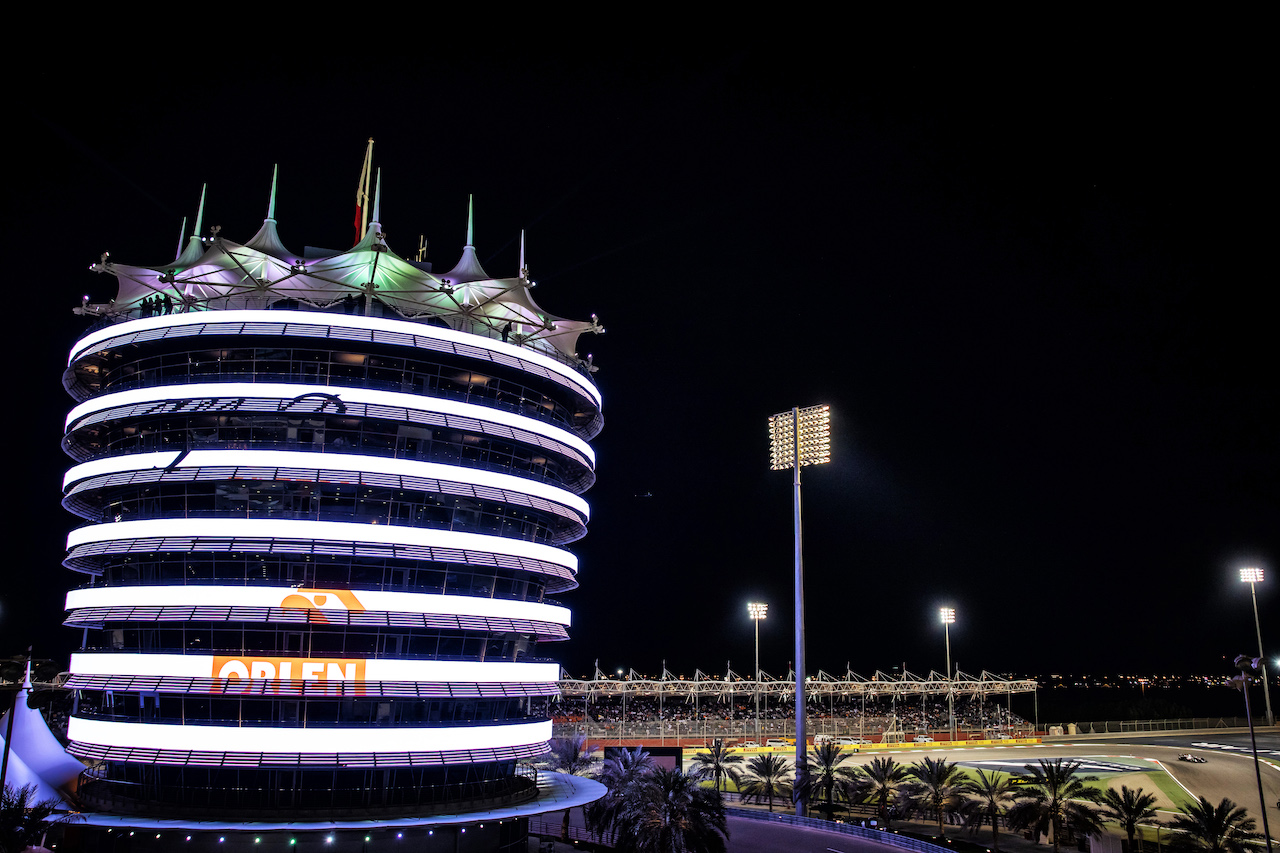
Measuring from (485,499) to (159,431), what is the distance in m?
18.0

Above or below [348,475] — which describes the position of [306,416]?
above

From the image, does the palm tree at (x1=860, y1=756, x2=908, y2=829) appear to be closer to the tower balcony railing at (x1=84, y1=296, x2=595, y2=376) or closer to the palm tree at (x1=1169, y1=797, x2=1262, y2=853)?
the palm tree at (x1=1169, y1=797, x2=1262, y2=853)

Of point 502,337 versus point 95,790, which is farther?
point 502,337

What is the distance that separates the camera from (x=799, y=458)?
67062 mm

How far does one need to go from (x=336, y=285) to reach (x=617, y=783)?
32.7m

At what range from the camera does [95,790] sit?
48.2 m

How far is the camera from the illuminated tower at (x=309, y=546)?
46.0 m

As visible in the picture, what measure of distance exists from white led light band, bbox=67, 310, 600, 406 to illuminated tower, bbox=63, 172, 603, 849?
152 millimetres

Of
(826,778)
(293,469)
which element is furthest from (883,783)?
(293,469)

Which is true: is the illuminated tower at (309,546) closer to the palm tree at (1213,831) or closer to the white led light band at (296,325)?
the white led light band at (296,325)

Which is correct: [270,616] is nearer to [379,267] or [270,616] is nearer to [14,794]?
[14,794]

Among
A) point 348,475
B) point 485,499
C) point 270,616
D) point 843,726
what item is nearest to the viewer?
point 270,616

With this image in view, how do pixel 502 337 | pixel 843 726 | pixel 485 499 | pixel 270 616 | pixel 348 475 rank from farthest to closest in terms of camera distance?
pixel 843 726
pixel 502 337
pixel 485 499
pixel 348 475
pixel 270 616

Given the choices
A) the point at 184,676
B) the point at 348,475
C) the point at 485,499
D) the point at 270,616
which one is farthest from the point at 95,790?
the point at 485,499
